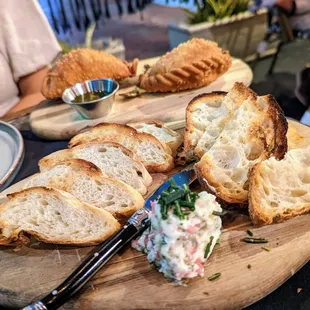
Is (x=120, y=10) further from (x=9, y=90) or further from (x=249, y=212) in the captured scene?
(x=249, y=212)

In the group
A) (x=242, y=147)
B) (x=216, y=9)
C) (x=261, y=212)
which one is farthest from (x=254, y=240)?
(x=216, y=9)

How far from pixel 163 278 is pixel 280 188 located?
60 centimetres

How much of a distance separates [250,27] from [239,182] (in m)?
4.58

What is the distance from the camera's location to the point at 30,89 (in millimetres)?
3160

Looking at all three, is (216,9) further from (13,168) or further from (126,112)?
(13,168)

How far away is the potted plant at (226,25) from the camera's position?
5.31m

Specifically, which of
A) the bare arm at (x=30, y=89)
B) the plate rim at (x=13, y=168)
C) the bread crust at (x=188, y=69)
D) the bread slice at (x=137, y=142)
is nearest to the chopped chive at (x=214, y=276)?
the bread slice at (x=137, y=142)

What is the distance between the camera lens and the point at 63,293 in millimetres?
1235

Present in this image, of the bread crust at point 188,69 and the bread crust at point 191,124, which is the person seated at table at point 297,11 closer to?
the bread crust at point 188,69

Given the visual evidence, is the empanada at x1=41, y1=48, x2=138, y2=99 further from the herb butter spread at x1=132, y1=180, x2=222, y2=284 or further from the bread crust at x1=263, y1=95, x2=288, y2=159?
the herb butter spread at x1=132, y1=180, x2=222, y2=284

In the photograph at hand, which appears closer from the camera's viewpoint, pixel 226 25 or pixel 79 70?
pixel 79 70

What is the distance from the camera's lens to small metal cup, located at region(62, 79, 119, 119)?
2.51 metres

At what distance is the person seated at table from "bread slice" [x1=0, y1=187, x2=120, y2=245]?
4230 mm

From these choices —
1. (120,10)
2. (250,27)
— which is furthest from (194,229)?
(120,10)
